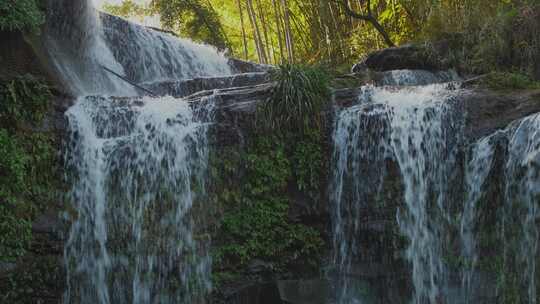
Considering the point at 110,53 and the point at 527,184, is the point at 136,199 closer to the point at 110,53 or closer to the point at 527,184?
the point at 527,184

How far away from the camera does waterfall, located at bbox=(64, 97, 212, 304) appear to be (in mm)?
6805

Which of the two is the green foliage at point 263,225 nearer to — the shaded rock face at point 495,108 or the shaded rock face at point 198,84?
the shaded rock face at point 495,108

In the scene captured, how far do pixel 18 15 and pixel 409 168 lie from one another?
5.56m

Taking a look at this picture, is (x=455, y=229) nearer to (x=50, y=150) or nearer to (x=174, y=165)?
(x=174, y=165)

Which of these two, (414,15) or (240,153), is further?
(414,15)

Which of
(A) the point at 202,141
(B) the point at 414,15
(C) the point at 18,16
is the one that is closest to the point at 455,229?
(A) the point at 202,141

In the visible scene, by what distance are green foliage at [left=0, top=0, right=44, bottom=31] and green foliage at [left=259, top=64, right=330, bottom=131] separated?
3.39 m

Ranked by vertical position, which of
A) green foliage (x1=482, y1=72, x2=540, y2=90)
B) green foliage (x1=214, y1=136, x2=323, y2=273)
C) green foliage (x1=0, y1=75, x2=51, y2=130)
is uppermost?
green foliage (x1=0, y1=75, x2=51, y2=130)

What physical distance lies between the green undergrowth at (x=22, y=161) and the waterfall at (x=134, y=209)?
13.8 inches

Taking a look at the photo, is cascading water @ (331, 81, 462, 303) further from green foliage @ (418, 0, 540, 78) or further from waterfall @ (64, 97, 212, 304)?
green foliage @ (418, 0, 540, 78)

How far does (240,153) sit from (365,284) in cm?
235

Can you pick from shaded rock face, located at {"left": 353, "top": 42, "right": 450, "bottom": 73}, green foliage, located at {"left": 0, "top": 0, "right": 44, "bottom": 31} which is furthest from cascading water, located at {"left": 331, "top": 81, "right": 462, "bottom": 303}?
green foliage, located at {"left": 0, "top": 0, "right": 44, "bottom": 31}

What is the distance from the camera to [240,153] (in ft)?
24.4

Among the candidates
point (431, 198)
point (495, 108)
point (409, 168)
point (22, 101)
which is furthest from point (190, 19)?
point (431, 198)
